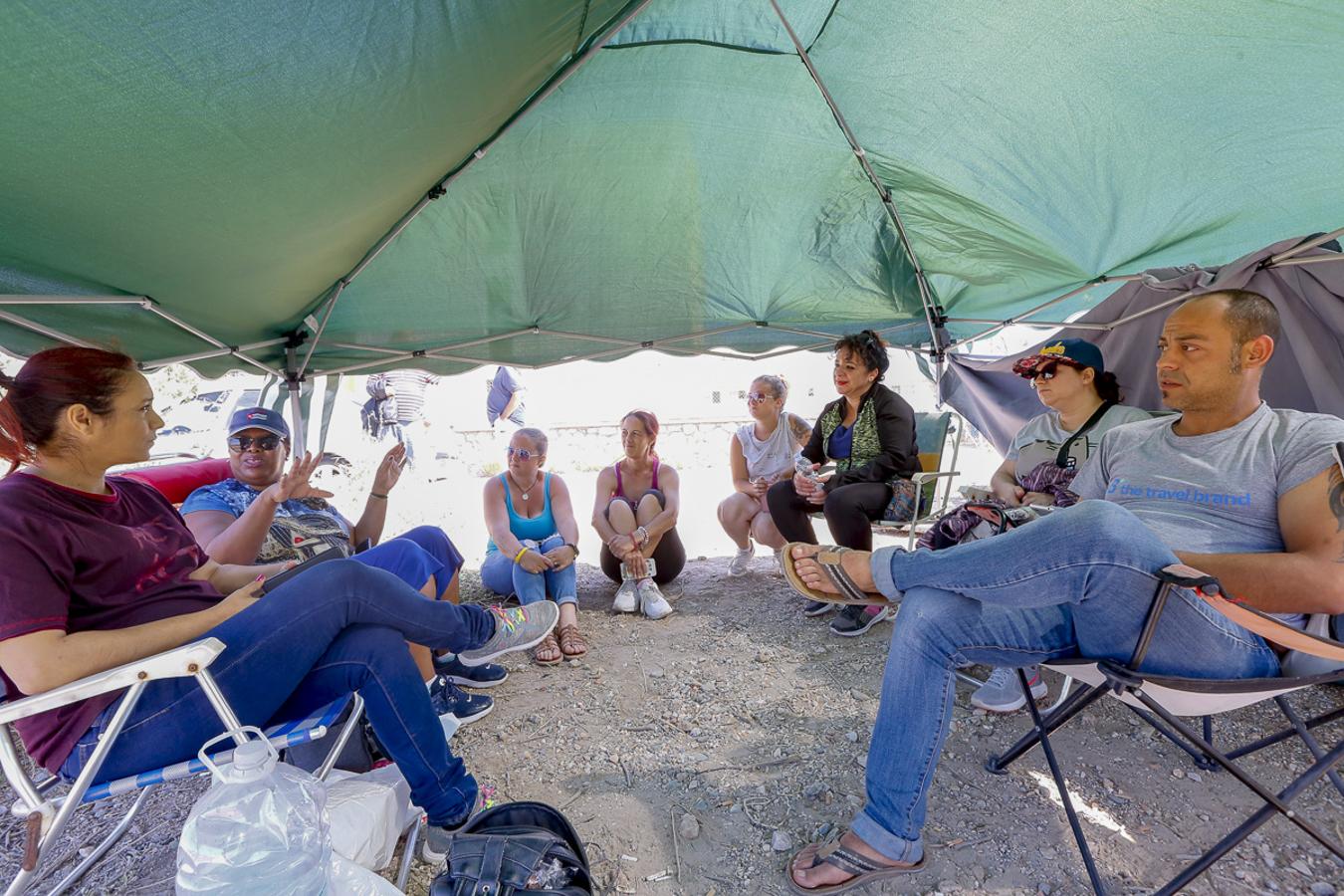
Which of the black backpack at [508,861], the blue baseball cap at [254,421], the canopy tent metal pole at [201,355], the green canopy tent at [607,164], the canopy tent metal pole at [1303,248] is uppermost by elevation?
the green canopy tent at [607,164]

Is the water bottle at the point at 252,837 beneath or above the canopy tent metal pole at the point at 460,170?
beneath

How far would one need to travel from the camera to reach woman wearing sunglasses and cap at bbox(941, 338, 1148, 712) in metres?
2.43

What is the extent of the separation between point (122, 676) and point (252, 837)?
16.1 inches

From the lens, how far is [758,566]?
4312 millimetres

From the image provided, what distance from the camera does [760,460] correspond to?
421 centimetres

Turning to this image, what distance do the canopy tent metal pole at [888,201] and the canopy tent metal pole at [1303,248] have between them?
1661mm

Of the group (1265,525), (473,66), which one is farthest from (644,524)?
(1265,525)

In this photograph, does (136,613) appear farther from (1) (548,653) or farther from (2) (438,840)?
(1) (548,653)

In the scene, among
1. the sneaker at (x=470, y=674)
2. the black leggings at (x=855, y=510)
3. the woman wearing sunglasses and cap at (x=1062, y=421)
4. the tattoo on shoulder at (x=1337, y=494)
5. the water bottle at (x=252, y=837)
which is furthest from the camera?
the black leggings at (x=855, y=510)

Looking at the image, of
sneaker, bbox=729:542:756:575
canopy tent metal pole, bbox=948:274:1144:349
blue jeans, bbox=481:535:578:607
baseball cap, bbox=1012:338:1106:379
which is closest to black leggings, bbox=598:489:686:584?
sneaker, bbox=729:542:756:575

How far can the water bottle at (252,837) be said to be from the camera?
1.03m

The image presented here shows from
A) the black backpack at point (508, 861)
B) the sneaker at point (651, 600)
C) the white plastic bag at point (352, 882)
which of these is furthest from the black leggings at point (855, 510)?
the white plastic bag at point (352, 882)

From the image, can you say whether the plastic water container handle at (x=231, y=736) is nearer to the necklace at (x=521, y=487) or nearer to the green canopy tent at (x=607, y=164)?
the green canopy tent at (x=607, y=164)

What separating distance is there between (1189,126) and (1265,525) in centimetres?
153
